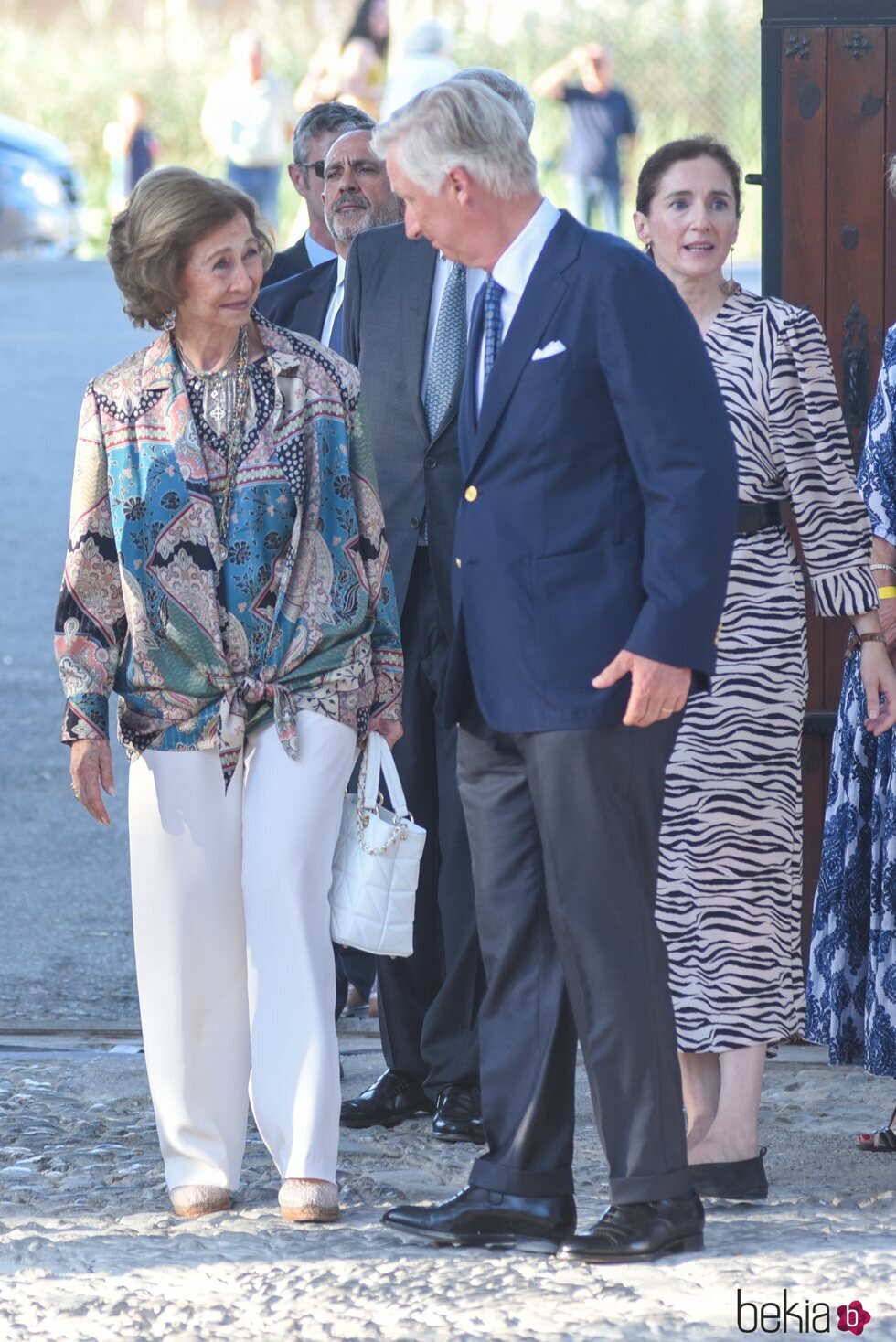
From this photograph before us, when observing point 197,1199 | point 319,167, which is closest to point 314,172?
point 319,167

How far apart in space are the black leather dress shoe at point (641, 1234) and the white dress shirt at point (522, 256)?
1.42m

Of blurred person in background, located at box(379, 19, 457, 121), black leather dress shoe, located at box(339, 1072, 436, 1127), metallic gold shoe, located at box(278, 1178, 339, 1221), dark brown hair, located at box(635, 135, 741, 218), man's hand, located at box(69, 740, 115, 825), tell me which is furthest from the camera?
blurred person in background, located at box(379, 19, 457, 121)

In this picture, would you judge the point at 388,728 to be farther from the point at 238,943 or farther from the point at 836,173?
the point at 836,173

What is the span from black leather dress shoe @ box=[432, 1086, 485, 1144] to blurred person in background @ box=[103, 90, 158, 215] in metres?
16.9

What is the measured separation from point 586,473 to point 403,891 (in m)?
0.91

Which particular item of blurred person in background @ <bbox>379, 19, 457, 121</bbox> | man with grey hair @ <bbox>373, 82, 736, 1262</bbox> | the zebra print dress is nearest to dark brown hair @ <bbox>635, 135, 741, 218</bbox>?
the zebra print dress

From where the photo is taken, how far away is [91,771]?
3.93 meters

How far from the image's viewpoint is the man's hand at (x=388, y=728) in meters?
4.00

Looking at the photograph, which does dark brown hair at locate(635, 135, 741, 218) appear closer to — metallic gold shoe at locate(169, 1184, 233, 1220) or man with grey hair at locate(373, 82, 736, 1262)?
man with grey hair at locate(373, 82, 736, 1262)

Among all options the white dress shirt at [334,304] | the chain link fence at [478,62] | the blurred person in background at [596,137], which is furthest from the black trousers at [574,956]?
the chain link fence at [478,62]

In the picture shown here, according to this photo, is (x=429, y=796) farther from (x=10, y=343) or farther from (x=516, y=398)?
(x=10, y=343)

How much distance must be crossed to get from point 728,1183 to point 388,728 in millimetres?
1042

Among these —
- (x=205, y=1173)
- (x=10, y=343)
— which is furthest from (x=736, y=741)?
(x=10, y=343)

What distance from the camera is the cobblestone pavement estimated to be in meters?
3.22
